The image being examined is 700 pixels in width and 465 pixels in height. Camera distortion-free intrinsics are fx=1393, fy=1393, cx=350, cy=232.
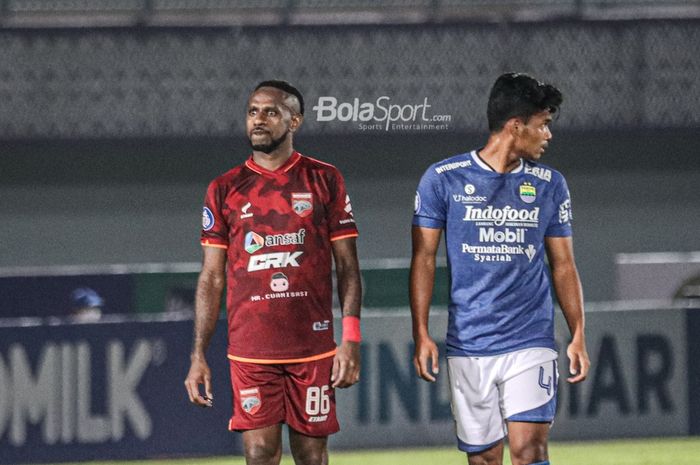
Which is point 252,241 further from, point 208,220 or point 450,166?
point 450,166

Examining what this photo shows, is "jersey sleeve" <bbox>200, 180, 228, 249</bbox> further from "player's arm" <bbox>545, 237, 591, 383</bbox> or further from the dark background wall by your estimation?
the dark background wall

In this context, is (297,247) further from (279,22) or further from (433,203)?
(279,22)

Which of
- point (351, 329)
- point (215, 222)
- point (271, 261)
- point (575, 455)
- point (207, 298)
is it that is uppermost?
point (215, 222)

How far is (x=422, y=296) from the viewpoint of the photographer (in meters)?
5.72

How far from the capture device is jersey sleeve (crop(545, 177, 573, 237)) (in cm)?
580

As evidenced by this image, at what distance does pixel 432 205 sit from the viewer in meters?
5.75

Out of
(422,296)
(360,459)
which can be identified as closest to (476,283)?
(422,296)

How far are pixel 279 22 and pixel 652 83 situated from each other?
4488 mm

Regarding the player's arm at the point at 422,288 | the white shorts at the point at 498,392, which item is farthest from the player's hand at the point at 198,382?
the white shorts at the point at 498,392

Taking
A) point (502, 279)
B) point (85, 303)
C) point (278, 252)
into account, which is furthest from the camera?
point (85, 303)

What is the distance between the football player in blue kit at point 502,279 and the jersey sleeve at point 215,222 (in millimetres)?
803

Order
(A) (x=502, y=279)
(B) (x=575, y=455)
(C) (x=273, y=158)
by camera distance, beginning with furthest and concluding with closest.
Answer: (B) (x=575, y=455) → (C) (x=273, y=158) → (A) (x=502, y=279)

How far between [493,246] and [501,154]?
399 mm

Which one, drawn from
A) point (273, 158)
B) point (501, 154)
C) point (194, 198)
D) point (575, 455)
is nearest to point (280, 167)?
point (273, 158)
